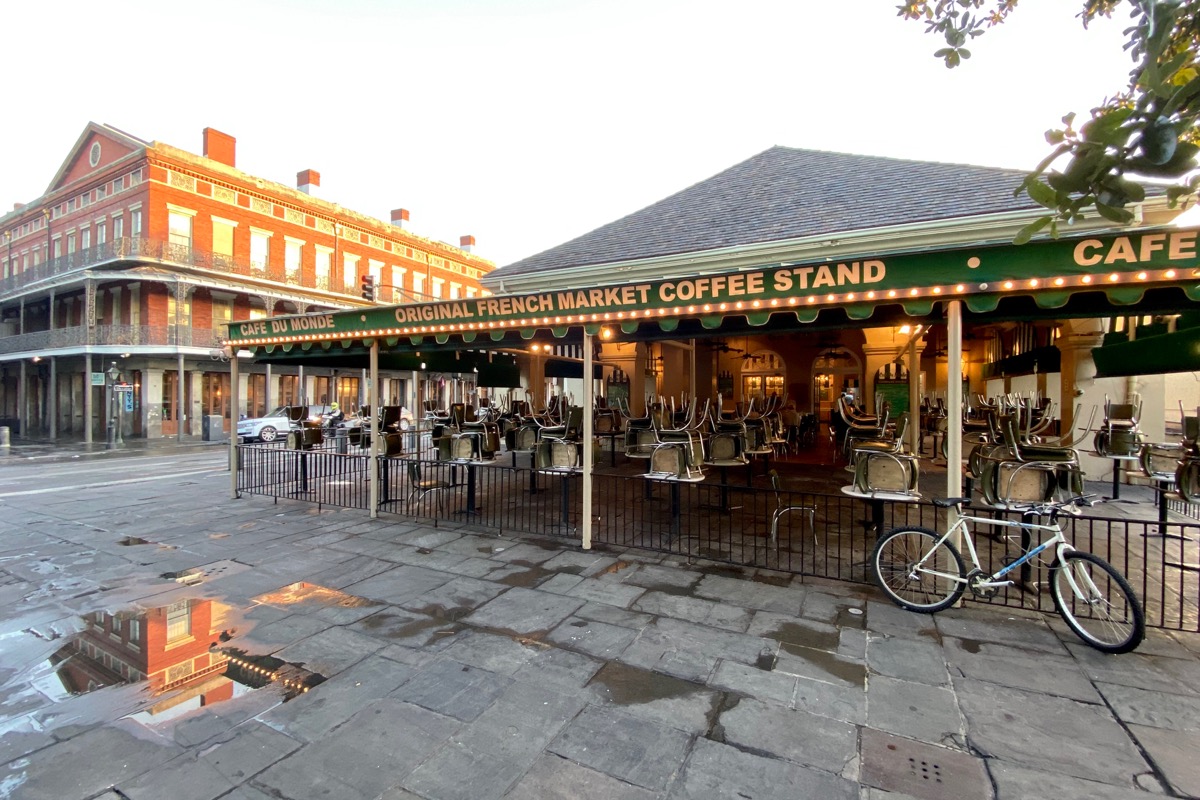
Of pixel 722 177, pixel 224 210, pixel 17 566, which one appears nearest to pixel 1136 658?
pixel 17 566

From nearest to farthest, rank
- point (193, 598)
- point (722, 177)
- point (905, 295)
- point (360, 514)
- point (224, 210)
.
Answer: point (905, 295)
point (193, 598)
point (360, 514)
point (722, 177)
point (224, 210)

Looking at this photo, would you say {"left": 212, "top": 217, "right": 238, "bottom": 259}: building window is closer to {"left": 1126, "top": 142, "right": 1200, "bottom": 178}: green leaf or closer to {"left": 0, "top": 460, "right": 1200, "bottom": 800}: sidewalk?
{"left": 0, "top": 460, "right": 1200, "bottom": 800}: sidewalk

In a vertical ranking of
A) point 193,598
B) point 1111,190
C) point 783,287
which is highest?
point 783,287

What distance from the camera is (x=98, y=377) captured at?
76.2 ft

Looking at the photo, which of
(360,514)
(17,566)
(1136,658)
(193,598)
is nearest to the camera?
(1136,658)

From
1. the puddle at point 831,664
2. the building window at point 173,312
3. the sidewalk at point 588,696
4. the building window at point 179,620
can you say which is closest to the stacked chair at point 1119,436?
the sidewalk at point 588,696

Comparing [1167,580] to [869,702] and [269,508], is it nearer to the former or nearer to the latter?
[869,702]

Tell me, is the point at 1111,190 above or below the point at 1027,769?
above

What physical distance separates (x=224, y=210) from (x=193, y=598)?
29892 mm

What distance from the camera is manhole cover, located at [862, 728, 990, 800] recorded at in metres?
2.55

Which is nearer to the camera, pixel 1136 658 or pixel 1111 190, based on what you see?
pixel 1111 190

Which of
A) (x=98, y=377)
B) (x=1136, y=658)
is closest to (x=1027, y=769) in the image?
(x=1136, y=658)

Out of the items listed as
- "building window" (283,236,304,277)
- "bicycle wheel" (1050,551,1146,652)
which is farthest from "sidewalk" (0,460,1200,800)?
"building window" (283,236,304,277)

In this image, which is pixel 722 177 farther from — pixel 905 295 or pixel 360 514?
pixel 360 514
